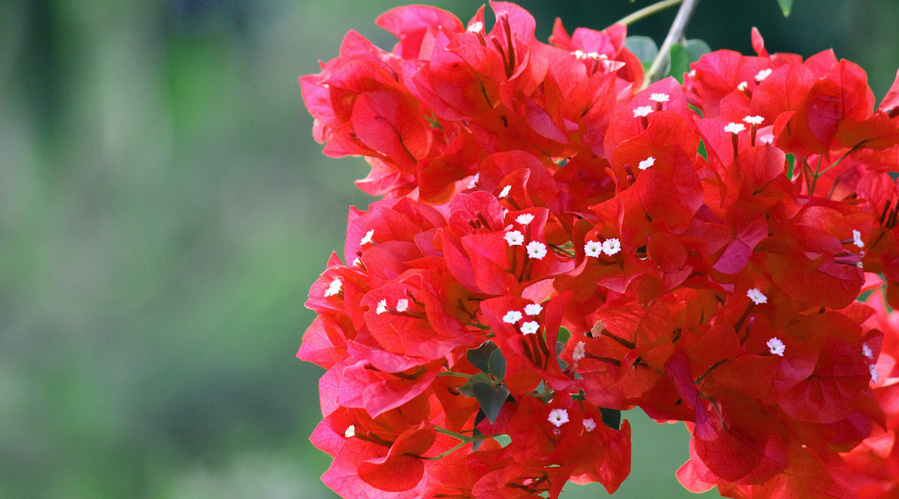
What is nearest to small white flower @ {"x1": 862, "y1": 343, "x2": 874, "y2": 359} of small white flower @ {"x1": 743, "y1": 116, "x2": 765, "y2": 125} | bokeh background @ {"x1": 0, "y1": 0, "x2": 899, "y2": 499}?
small white flower @ {"x1": 743, "y1": 116, "x2": 765, "y2": 125}

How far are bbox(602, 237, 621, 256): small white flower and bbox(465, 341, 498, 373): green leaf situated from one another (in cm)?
8

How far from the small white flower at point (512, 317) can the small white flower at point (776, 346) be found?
14 cm

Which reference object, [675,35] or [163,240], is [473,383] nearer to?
[675,35]

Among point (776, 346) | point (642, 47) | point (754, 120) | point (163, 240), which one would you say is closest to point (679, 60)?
point (642, 47)

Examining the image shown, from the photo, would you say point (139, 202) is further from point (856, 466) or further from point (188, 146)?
point (856, 466)

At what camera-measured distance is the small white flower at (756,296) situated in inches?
16.2

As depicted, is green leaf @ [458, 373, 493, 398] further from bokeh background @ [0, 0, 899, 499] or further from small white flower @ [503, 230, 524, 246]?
bokeh background @ [0, 0, 899, 499]

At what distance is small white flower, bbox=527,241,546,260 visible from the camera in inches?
15.0

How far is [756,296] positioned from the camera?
414 mm

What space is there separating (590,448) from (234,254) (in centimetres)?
142

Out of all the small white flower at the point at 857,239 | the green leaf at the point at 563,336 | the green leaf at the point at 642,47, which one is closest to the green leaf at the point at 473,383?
the green leaf at the point at 563,336

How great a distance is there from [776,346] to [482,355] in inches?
6.2

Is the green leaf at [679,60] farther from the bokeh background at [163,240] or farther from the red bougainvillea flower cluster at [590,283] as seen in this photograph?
the bokeh background at [163,240]

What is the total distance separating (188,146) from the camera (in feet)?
5.75
